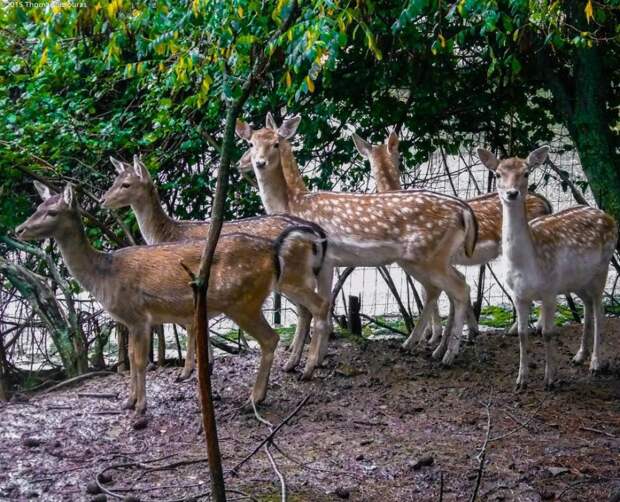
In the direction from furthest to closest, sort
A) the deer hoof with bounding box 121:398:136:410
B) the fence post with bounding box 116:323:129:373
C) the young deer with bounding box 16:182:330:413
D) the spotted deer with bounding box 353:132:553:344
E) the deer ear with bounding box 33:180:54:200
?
the fence post with bounding box 116:323:129:373 < the spotted deer with bounding box 353:132:553:344 < the deer ear with bounding box 33:180:54:200 < the deer hoof with bounding box 121:398:136:410 < the young deer with bounding box 16:182:330:413

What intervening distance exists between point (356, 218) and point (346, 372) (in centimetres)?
117

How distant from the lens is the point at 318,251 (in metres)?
7.18

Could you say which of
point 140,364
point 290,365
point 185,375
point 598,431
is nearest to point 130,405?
point 140,364

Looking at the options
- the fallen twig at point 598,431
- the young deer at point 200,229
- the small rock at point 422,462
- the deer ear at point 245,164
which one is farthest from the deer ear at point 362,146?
the small rock at point 422,462

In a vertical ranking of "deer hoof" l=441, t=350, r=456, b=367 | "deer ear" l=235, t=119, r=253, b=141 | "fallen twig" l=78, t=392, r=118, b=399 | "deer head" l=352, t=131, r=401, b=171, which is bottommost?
"fallen twig" l=78, t=392, r=118, b=399

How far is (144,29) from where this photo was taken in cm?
841

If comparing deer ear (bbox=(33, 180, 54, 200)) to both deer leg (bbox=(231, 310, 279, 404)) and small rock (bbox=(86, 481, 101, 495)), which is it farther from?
small rock (bbox=(86, 481, 101, 495))

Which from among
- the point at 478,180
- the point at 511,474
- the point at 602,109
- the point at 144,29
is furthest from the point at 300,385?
the point at 478,180

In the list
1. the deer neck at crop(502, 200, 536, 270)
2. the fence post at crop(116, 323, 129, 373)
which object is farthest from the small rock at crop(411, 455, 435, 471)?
Answer: the fence post at crop(116, 323, 129, 373)

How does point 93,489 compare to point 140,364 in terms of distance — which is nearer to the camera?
point 93,489

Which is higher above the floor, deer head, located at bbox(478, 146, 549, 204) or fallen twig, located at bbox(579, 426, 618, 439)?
deer head, located at bbox(478, 146, 549, 204)

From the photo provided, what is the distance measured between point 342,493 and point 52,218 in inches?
113

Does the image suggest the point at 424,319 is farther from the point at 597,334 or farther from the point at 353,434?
the point at 353,434

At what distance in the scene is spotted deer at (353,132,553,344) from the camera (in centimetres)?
811
